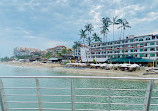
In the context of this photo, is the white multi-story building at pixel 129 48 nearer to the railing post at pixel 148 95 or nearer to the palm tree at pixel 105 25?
the palm tree at pixel 105 25

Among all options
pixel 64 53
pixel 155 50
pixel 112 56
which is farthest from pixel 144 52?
pixel 64 53

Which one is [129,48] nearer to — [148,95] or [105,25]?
[105,25]

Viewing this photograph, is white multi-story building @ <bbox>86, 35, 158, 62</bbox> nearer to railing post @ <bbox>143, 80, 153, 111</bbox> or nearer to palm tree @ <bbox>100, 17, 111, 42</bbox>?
palm tree @ <bbox>100, 17, 111, 42</bbox>

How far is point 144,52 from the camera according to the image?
110ft

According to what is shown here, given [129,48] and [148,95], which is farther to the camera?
[129,48]

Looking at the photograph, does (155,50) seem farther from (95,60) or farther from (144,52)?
(95,60)

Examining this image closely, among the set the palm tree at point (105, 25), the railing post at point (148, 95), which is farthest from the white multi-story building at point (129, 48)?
the railing post at point (148, 95)

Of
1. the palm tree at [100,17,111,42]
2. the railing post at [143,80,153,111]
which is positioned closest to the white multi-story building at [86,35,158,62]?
the palm tree at [100,17,111,42]

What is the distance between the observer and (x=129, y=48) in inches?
1454

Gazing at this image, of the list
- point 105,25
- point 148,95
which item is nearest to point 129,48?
point 105,25

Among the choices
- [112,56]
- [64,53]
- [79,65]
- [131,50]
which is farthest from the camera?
[64,53]

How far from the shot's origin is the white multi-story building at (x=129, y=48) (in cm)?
3209

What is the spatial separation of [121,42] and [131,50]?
4.85 meters

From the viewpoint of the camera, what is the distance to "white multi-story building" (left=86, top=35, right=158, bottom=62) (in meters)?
32.1
